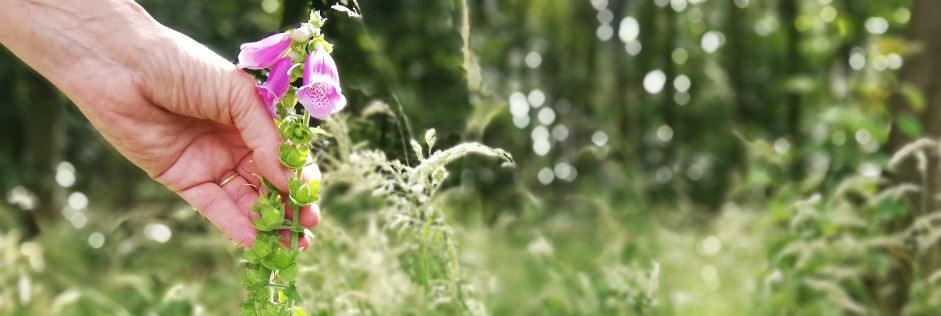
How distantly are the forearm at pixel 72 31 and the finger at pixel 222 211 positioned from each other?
0.75ft

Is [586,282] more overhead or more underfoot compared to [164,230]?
more underfoot

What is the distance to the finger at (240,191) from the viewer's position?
154 centimetres

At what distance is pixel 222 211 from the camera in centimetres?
152

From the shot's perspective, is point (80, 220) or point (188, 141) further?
point (80, 220)


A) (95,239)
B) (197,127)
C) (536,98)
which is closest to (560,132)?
(536,98)

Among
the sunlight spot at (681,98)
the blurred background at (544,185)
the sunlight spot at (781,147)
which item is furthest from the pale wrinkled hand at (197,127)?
the sunlight spot at (681,98)

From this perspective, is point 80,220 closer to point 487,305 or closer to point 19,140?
point 19,140

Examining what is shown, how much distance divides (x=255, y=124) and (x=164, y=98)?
0.57ft

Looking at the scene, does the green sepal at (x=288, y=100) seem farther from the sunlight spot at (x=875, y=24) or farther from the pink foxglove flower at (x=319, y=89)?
the sunlight spot at (x=875, y=24)

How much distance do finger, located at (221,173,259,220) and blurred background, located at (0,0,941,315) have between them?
0.84ft

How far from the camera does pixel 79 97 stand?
1.52 meters

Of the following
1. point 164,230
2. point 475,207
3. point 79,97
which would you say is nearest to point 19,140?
point 164,230

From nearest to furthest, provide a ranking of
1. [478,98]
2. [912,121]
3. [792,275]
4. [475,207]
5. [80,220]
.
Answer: [478,98], [792,275], [912,121], [475,207], [80,220]

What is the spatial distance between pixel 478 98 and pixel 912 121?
1969 millimetres
